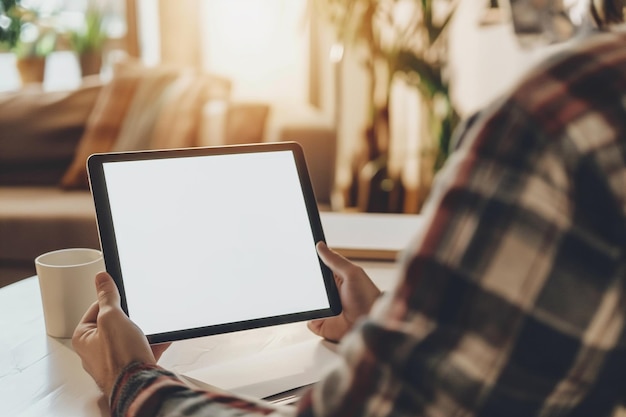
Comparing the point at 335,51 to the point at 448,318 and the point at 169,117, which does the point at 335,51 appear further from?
the point at 448,318

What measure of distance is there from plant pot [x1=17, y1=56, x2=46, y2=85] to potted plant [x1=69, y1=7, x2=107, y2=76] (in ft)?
0.74

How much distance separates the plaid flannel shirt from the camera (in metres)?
0.38

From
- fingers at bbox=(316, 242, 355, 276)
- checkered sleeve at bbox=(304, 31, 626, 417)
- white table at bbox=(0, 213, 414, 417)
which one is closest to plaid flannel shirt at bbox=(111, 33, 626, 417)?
checkered sleeve at bbox=(304, 31, 626, 417)

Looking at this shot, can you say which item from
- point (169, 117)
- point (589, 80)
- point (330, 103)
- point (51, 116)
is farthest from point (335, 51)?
point (589, 80)

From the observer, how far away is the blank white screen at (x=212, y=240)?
0.77 m

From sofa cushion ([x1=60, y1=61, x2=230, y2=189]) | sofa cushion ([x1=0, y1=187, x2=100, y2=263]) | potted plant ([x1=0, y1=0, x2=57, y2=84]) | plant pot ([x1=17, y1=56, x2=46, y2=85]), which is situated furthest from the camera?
plant pot ([x1=17, y1=56, x2=46, y2=85])

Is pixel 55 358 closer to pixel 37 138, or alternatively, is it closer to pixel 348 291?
pixel 348 291

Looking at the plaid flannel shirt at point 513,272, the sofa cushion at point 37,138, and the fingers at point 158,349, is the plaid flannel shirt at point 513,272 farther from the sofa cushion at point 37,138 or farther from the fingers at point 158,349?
the sofa cushion at point 37,138

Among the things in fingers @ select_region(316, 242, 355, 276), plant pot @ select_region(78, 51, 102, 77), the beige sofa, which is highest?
plant pot @ select_region(78, 51, 102, 77)

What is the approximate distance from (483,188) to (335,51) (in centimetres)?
281

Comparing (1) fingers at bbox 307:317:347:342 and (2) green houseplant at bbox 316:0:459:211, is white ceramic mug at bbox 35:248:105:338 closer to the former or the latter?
(1) fingers at bbox 307:317:347:342

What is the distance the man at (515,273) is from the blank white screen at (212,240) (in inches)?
15.3

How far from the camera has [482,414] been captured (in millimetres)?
402

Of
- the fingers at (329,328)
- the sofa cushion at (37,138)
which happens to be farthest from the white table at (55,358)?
the sofa cushion at (37,138)
